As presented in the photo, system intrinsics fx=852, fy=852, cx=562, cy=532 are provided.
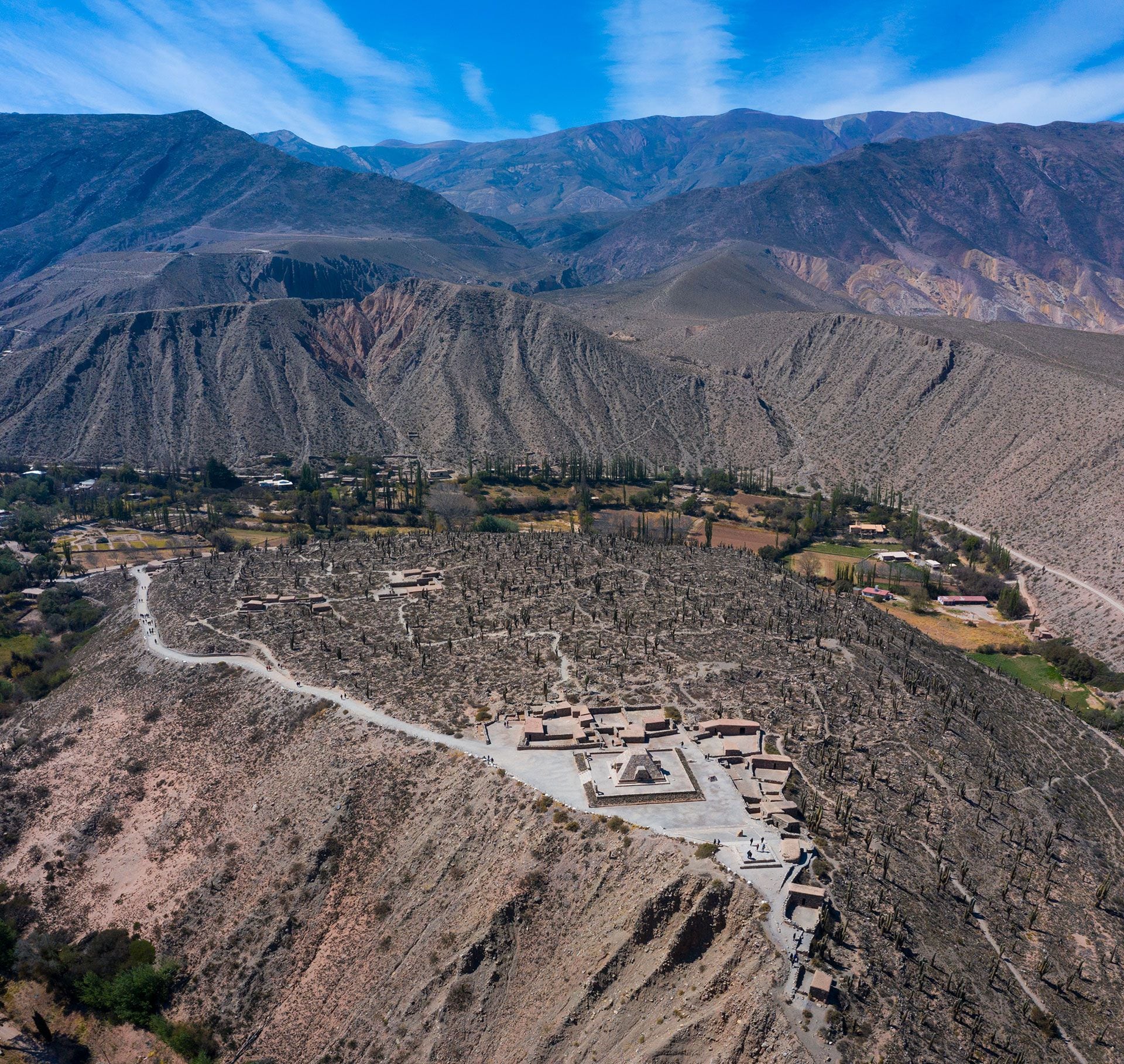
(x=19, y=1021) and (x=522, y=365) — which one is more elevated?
(x=522, y=365)

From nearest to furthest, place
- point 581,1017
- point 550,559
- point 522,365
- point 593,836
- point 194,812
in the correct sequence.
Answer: point 581,1017, point 593,836, point 194,812, point 550,559, point 522,365

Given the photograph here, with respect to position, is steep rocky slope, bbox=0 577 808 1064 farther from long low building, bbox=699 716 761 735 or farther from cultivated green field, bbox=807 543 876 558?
cultivated green field, bbox=807 543 876 558

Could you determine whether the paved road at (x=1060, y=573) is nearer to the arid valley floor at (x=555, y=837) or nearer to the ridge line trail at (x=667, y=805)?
the arid valley floor at (x=555, y=837)

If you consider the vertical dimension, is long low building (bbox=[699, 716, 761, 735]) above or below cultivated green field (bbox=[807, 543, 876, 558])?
below

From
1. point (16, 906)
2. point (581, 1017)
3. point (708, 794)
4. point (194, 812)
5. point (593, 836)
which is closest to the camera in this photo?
point (581, 1017)

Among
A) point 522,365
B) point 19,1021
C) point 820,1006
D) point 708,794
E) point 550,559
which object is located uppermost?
point 522,365

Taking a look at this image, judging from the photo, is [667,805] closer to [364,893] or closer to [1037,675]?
[364,893]

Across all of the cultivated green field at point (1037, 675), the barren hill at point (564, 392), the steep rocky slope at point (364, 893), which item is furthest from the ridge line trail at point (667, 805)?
the barren hill at point (564, 392)

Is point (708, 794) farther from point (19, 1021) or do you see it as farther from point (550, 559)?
point (550, 559)

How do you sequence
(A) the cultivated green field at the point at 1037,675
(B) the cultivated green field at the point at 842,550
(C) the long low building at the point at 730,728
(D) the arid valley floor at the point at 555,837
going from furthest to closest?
(B) the cultivated green field at the point at 842,550 → (A) the cultivated green field at the point at 1037,675 → (C) the long low building at the point at 730,728 → (D) the arid valley floor at the point at 555,837

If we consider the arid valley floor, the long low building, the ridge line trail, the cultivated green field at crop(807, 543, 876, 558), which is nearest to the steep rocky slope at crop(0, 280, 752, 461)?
the cultivated green field at crop(807, 543, 876, 558)

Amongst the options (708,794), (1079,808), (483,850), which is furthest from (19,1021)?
(1079,808)
